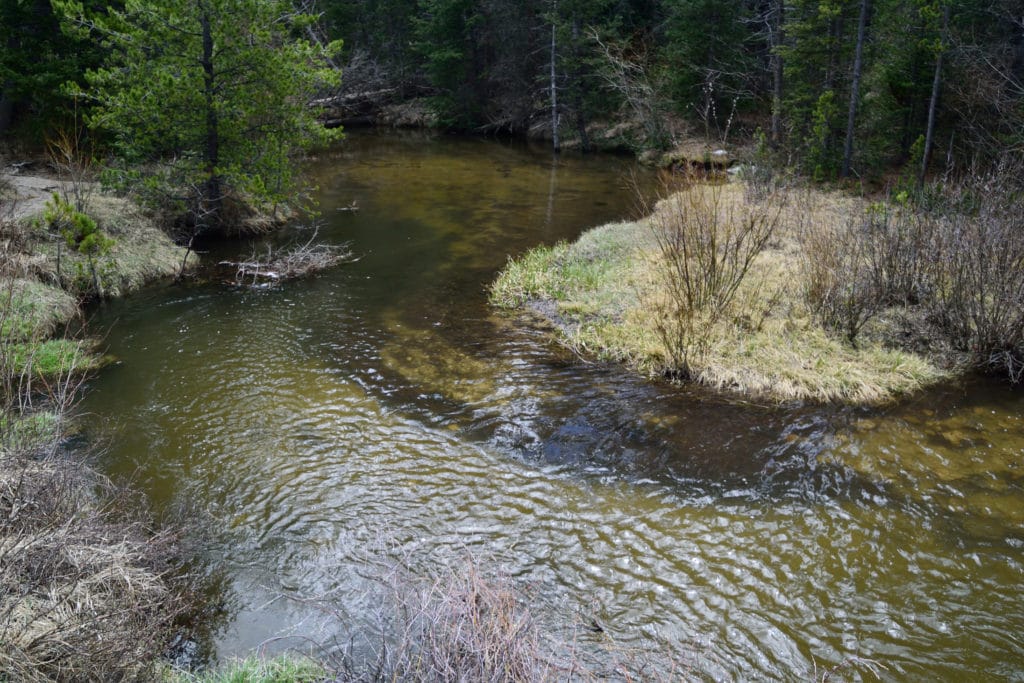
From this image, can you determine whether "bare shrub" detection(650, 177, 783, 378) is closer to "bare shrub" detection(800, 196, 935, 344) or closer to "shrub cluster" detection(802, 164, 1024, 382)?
"bare shrub" detection(800, 196, 935, 344)

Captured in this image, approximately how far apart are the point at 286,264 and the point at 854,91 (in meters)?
13.0

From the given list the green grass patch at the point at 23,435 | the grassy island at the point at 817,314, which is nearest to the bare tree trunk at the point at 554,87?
the grassy island at the point at 817,314

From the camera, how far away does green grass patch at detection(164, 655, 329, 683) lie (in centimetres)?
409

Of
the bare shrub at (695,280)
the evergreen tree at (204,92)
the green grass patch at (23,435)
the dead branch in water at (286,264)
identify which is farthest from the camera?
the dead branch in water at (286,264)

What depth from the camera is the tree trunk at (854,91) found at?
15.3 meters

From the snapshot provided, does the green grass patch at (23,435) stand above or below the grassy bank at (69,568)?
above

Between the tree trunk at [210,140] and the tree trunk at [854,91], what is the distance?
1344 centimetres

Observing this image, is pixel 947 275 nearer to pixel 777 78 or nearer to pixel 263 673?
pixel 263 673

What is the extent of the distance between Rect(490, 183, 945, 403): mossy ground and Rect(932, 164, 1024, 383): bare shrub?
25.6 inches

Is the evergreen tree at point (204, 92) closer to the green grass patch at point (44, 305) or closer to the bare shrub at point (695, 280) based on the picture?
the green grass patch at point (44, 305)

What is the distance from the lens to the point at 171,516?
19.7 feet

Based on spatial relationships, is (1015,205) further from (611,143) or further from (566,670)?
(611,143)

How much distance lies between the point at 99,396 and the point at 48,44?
1115 centimetres

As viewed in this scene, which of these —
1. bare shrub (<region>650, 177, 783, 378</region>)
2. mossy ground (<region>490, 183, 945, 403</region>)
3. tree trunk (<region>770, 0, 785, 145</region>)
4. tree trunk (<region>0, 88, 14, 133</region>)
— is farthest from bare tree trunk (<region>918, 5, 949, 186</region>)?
tree trunk (<region>0, 88, 14, 133</region>)
